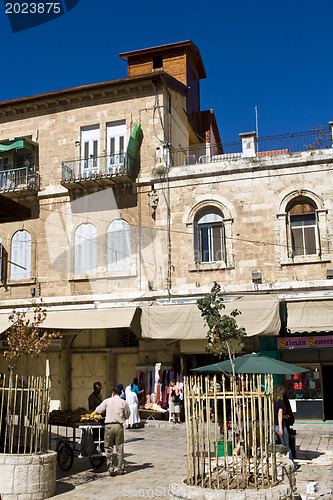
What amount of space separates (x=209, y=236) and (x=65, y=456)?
32.8ft

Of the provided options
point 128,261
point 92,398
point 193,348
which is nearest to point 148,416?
point 193,348

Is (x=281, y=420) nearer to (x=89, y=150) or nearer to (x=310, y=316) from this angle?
(x=310, y=316)

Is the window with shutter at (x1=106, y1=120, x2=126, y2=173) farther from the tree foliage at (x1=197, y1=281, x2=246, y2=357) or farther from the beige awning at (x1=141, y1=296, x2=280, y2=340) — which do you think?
the tree foliage at (x1=197, y1=281, x2=246, y2=357)

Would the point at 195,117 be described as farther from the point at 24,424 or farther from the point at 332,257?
the point at 24,424

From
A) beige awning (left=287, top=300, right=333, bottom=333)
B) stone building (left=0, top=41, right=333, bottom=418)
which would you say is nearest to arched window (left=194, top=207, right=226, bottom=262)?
stone building (left=0, top=41, right=333, bottom=418)

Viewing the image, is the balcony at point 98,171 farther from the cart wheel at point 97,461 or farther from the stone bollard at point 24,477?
the stone bollard at point 24,477

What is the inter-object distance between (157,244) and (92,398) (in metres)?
7.93

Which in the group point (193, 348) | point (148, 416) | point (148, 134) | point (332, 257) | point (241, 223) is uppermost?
point (148, 134)

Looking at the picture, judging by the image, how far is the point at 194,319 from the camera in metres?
16.6

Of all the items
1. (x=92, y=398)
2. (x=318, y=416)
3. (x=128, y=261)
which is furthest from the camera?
(x=128, y=261)

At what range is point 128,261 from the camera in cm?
1917

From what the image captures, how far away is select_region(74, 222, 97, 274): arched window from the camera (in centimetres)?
1967

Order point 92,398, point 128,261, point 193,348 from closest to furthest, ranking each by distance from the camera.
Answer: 1. point 92,398
2. point 193,348
3. point 128,261

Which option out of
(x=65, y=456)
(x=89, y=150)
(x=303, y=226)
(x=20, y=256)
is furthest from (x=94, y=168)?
(x=65, y=456)
